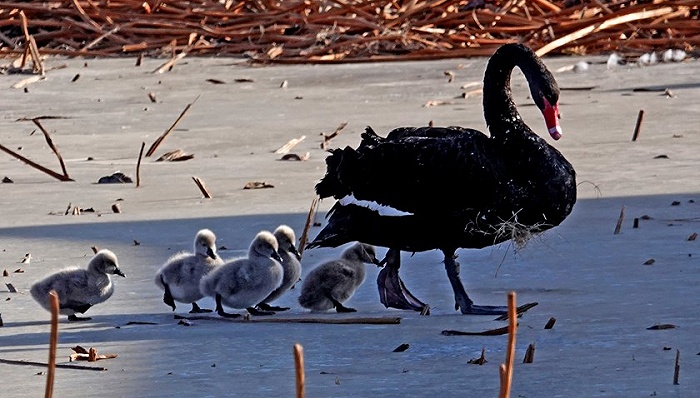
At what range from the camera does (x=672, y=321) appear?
513cm

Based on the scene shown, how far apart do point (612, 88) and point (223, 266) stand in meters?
7.71

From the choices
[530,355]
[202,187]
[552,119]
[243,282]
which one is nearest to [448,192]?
[552,119]

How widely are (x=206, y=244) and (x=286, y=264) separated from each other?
320 millimetres

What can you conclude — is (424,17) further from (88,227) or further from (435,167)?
(435,167)

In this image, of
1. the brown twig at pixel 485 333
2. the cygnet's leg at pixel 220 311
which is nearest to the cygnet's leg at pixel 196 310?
the cygnet's leg at pixel 220 311

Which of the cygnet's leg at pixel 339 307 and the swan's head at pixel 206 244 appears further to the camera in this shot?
the swan's head at pixel 206 244

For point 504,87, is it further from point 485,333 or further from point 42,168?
point 42,168

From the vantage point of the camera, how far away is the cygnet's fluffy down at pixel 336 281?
5953 millimetres

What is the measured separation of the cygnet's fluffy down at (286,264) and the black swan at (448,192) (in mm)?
361

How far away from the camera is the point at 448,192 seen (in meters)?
5.66

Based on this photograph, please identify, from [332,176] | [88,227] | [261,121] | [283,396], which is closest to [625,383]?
[283,396]

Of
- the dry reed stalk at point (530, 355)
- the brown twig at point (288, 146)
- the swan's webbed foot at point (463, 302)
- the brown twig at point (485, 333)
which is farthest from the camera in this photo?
the brown twig at point (288, 146)

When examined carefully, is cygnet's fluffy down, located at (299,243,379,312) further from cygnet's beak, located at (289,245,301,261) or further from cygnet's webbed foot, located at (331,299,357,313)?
cygnet's beak, located at (289,245,301,261)

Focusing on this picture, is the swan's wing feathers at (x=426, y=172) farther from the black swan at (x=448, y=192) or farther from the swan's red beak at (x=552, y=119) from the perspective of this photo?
the swan's red beak at (x=552, y=119)
